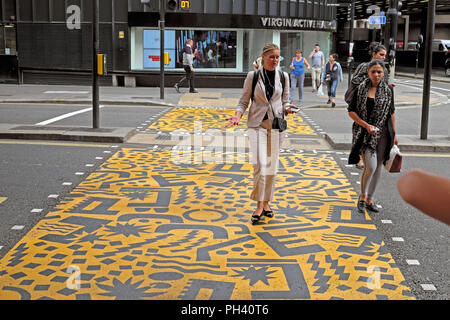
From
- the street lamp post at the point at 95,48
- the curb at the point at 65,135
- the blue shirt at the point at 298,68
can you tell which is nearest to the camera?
the curb at the point at 65,135

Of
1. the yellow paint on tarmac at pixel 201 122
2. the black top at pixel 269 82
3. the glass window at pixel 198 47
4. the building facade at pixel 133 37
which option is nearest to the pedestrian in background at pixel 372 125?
the black top at pixel 269 82

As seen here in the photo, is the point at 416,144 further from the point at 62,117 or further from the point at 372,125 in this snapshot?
the point at 62,117

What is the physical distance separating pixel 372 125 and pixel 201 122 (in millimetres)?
8744

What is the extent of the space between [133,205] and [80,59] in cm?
2033

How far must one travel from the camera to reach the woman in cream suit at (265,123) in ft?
22.0

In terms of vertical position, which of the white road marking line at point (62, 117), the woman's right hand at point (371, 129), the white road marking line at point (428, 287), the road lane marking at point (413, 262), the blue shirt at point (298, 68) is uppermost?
the blue shirt at point (298, 68)

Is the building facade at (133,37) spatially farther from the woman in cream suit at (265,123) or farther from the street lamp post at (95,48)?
the woman in cream suit at (265,123)

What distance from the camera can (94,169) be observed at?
9609 mm

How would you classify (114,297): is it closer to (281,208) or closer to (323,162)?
(281,208)

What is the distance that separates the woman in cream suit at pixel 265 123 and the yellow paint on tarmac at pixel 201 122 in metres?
7.00

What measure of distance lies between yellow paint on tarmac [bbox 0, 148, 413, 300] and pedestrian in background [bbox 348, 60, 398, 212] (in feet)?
1.57

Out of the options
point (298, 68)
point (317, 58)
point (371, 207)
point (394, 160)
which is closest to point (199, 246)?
point (371, 207)

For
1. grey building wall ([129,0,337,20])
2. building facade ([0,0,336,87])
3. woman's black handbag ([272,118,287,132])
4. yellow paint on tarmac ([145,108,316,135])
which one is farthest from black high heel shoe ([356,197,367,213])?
grey building wall ([129,0,337,20])
